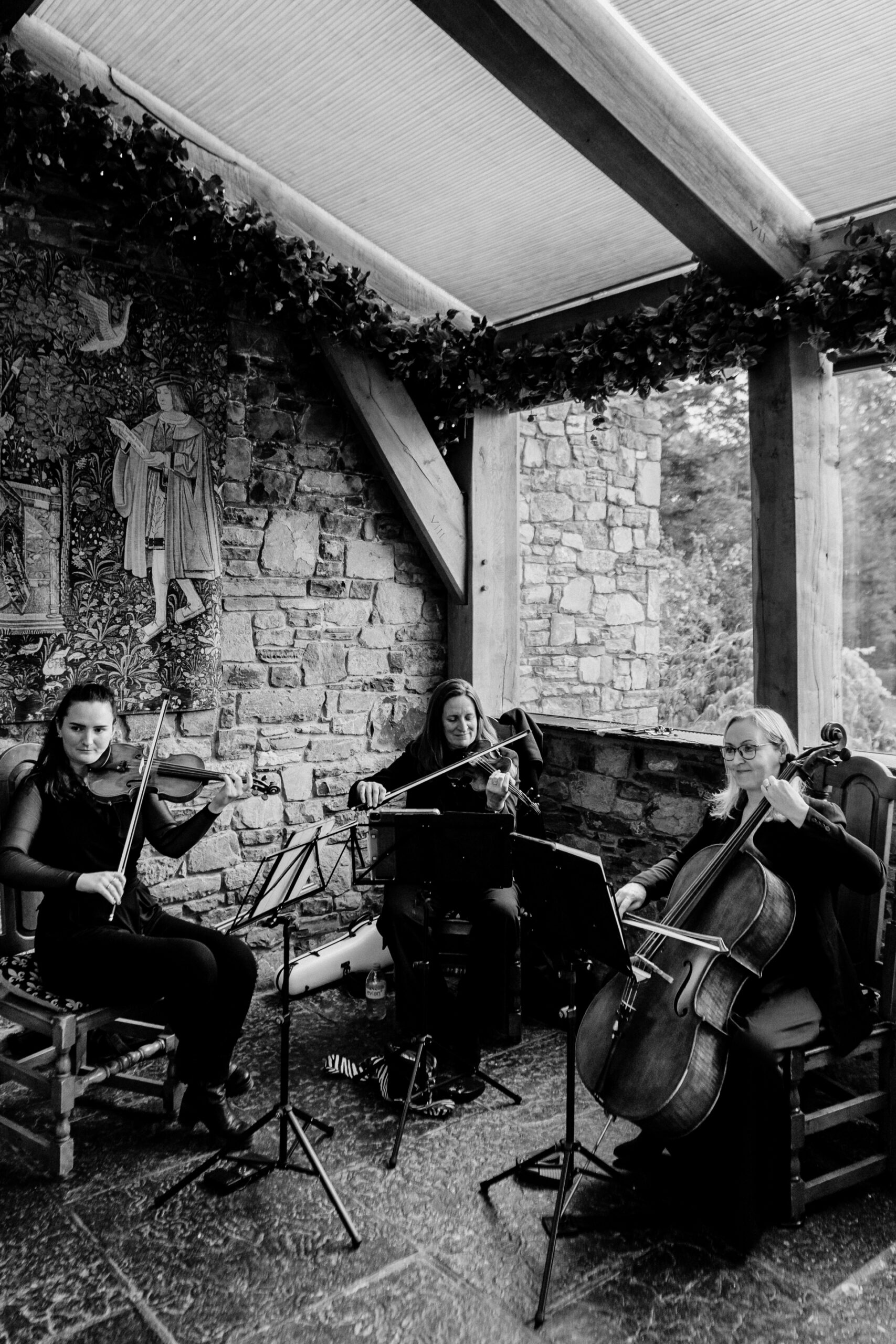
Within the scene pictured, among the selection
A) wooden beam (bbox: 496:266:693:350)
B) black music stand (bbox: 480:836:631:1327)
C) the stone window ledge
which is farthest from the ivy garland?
black music stand (bbox: 480:836:631:1327)

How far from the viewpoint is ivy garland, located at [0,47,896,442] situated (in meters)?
3.35

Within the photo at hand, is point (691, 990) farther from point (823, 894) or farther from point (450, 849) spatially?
point (450, 849)

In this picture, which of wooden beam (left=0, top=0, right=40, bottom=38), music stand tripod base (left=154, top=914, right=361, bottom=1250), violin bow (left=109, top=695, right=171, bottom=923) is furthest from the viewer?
wooden beam (left=0, top=0, right=40, bottom=38)

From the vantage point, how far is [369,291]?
4281 mm

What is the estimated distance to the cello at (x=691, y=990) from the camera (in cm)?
246

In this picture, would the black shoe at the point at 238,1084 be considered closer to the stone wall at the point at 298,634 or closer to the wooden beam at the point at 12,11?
the stone wall at the point at 298,634

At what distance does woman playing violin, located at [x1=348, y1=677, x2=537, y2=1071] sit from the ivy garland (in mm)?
1537

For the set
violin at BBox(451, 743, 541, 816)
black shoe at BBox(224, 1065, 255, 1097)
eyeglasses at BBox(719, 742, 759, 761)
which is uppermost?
eyeglasses at BBox(719, 742, 759, 761)

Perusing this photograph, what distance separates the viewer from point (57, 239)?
3.81 meters

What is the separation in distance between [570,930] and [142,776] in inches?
58.4

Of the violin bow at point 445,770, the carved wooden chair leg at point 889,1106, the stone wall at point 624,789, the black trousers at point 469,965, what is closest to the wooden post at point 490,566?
the stone wall at point 624,789

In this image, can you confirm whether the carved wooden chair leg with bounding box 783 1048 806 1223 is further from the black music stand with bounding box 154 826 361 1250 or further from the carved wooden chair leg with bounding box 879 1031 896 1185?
the black music stand with bounding box 154 826 361 1250

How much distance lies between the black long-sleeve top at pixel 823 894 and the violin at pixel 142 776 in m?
1.64

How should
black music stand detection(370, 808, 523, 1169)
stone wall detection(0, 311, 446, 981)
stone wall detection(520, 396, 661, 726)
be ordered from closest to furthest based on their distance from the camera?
black music stand detection(370, 808, 523, 1169)
stone wall detection(0, 311, 446, 981)
stone wall detection(520, 396, 661, 726)
